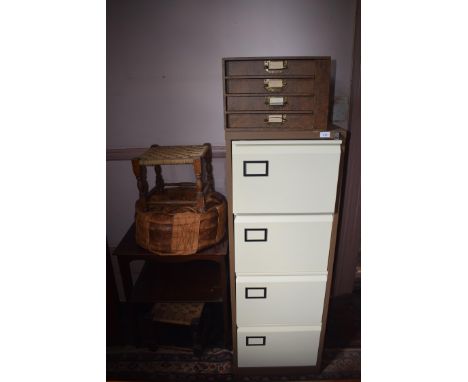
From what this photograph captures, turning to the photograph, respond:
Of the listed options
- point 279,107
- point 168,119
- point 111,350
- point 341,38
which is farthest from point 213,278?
point 341,38

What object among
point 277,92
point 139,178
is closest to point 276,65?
point 277,92

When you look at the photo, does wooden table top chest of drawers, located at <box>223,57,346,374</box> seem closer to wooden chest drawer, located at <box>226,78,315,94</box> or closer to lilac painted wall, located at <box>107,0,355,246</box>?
wooden chest drawer, located at <box>226,78,315,94</box>

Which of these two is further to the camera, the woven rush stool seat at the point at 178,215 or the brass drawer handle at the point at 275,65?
the woven rush stool seat at the point at 178,215

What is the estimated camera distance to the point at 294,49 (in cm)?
168

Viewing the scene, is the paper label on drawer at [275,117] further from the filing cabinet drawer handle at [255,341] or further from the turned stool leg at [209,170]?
the filing cabinet drawer handle at [255,341]

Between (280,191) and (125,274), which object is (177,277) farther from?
(280,191)

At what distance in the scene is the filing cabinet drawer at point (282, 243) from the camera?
1430mm

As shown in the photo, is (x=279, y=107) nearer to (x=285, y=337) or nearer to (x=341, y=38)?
(x=341, y=38)

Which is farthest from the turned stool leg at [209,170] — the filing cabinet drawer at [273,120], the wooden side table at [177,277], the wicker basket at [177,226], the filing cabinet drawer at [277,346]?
the filing cabinet drawer at [277,346]

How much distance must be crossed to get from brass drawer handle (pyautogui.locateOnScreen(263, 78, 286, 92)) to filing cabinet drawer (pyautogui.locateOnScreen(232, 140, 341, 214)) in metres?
0.23

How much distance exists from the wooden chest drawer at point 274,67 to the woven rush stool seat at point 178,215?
47 cm

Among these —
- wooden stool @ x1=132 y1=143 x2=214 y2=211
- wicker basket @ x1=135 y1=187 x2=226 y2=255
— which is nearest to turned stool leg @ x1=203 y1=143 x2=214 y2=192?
wooden stool @ x1=132 y1=143 x2=214 y2=211

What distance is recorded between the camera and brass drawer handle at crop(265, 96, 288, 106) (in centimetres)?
133

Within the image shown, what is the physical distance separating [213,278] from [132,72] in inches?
50.4
